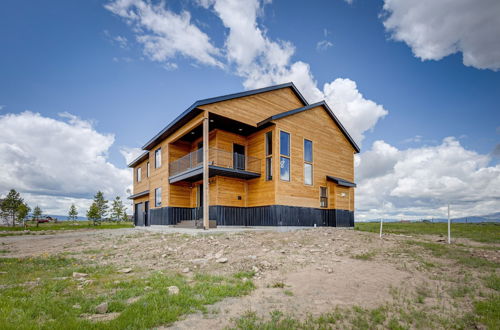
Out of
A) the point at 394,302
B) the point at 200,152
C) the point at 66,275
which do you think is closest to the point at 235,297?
the point at 394,302

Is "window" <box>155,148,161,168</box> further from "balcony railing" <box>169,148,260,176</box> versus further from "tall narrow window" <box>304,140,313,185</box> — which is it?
"tall narrow window" <box>304,140,313,185</box>

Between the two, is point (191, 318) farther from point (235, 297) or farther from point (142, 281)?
point (142, 281)

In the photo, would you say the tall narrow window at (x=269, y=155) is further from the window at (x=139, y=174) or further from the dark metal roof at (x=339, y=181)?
the window at (x=139, y=174)

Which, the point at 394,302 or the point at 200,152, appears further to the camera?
the point at 200,152

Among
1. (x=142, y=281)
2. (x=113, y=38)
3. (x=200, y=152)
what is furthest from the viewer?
(x=200, y=152)

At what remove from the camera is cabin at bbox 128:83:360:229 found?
16531 mm

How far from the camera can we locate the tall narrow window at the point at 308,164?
18.6m

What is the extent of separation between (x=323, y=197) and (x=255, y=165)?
5.63 meters

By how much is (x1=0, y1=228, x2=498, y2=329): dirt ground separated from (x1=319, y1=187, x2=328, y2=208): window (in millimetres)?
7061

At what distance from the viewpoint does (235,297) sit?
529 cm

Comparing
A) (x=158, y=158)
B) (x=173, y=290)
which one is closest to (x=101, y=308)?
(x=173, y=290)

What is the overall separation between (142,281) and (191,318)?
236cm

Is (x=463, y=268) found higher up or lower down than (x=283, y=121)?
lower down

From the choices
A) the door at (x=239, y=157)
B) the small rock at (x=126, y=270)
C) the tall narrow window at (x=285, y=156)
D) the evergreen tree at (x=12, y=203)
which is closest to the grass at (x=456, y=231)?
the tall narrow window at (x=285, y=156)
